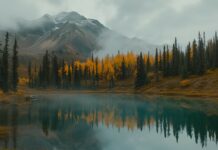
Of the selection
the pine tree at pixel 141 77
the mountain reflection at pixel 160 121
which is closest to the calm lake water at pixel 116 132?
the mountain reflection at pixel 160 121

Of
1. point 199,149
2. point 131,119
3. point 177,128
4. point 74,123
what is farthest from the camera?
point 131,119

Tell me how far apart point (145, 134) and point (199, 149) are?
1338 centimetres

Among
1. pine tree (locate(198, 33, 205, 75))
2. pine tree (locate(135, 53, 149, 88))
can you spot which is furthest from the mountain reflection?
pine tree (locate(135, 53, 149, 88))

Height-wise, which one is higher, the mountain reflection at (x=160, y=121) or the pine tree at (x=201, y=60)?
the pine tree at (x=201, y=60)

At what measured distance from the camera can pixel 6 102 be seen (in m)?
90.6

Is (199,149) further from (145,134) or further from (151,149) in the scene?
(145,134)

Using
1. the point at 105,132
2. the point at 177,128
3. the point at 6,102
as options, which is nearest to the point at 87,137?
the point at 105,132

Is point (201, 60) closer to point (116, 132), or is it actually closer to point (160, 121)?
point (160, 121)

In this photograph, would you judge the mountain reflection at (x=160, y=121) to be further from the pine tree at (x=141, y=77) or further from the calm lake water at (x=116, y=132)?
the pine tree at (x=141, y=77)

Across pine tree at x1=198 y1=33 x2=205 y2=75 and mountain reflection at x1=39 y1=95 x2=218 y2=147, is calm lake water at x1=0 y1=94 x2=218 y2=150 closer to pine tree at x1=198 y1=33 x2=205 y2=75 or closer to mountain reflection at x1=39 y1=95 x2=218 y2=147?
mountain reflection at x1=39 y1=95 x2=218 y2=147

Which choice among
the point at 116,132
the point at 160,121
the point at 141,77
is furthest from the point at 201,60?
the point at 116,132

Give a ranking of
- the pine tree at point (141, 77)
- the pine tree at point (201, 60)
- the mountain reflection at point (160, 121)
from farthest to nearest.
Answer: the pine tree at point (141, 77) → the pine tree at point (201, 60) → the mountain reflection at point (160, 121)

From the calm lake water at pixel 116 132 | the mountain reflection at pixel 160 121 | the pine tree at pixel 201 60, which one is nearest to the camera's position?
the calm lake water at pixel 116 132

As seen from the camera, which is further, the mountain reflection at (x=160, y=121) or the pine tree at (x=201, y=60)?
the pine tree at (x=201, y=60)
